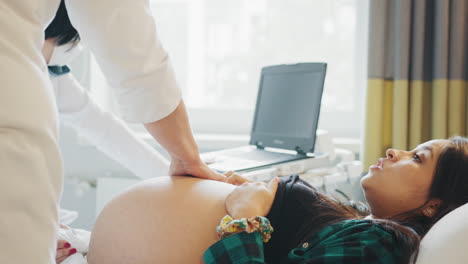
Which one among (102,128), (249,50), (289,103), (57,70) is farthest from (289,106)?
(249,50)

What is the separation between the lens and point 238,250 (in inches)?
33.5

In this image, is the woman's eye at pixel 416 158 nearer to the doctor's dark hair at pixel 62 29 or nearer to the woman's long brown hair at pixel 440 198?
the woman's long brown hair at pixel 440 198

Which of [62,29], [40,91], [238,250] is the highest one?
[62,29]

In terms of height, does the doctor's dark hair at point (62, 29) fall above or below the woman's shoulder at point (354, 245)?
above

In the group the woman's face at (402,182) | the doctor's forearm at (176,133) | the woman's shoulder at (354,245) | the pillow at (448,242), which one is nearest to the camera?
the pillow at (448,242)

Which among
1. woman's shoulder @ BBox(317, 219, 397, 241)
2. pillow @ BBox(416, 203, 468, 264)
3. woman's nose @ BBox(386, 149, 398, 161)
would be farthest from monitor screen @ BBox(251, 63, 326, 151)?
pillow @ BBox(416, 203, 468, 264)

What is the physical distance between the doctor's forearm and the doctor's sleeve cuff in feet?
0.81

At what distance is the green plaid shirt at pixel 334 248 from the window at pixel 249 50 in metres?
1.57

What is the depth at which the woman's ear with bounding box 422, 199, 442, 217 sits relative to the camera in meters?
1.02

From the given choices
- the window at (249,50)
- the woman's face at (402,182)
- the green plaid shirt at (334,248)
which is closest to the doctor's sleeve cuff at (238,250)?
the green plaid shirt at (334,248)

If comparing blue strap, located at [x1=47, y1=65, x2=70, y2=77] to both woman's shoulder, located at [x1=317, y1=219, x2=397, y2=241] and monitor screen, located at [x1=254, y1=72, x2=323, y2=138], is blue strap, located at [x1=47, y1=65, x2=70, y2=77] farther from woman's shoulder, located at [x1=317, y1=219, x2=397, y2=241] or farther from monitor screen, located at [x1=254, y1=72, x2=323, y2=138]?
woman's shoulder, located at [x1=317, y1=219, x2=397, y2=241]

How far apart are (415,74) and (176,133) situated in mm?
1262

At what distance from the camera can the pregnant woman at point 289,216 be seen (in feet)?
2.78

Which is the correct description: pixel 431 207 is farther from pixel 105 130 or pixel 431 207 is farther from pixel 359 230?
pixel 105 130
